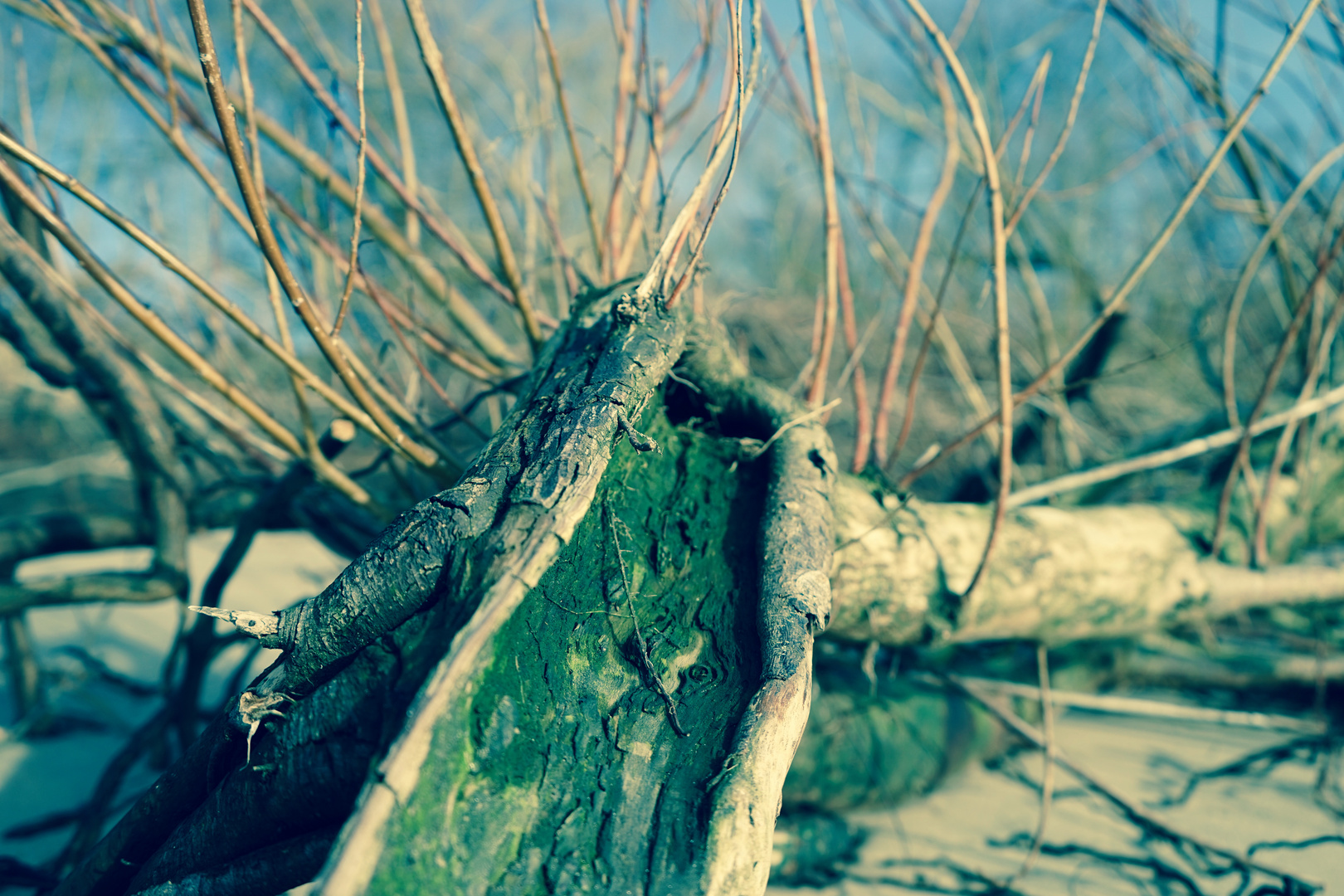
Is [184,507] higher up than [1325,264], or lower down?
lower down

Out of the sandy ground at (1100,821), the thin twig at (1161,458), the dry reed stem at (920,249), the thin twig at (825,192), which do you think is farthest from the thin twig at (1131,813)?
the thin twig at (825,192)

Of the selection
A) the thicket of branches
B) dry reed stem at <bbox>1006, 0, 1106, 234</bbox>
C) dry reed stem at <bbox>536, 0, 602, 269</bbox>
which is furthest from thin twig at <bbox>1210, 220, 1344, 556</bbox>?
dry reed stem at <bbox>536, 0, 602, 269</bbox>

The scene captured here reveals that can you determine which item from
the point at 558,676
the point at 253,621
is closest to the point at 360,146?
the point at 253,621

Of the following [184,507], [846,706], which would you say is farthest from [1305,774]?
[184,507]

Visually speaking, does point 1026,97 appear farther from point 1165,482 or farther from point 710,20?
point 1165,482

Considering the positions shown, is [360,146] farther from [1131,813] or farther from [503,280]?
[1131,813]

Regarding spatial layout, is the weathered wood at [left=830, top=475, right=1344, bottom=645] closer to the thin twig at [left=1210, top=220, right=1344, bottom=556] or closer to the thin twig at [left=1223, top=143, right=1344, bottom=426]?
the thin twig at [left=1210, top=220, right=1344, bottom=556]

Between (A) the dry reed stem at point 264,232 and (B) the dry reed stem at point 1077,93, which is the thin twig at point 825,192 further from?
(A) the dry reed stem at point 264,232
